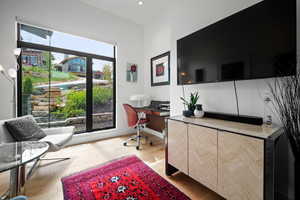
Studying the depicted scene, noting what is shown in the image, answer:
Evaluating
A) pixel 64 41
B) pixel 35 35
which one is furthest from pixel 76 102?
pixel 35 35

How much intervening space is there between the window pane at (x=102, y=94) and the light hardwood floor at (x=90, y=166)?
1.69ft

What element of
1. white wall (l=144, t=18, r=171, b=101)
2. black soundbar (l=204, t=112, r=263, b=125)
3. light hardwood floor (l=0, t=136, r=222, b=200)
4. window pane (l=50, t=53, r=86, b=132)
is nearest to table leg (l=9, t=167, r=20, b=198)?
light hardwood floor (l=0, t=136, r=222, b=200)

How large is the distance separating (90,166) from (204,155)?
1.62 meters

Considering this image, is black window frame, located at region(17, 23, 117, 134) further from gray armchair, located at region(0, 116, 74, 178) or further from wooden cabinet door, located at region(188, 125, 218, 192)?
wooden cabinet door, located at region(188, 125, 218, 192)

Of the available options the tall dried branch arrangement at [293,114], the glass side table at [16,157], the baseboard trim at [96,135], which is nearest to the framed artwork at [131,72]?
the baseboard trim at [96,135]

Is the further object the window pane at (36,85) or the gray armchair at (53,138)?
the window pane at (36,85)

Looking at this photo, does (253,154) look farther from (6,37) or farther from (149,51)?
(6,37)

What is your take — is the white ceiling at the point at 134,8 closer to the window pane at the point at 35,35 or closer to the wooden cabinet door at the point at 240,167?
the window pane at the point at 35,35

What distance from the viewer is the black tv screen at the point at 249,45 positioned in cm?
98

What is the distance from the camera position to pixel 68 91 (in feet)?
8.43

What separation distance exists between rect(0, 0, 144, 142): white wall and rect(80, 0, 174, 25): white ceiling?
Answer: 14 cm

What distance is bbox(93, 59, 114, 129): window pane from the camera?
287cm

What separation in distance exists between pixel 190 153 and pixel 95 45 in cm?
300

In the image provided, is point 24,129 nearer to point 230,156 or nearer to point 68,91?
point 68,91
